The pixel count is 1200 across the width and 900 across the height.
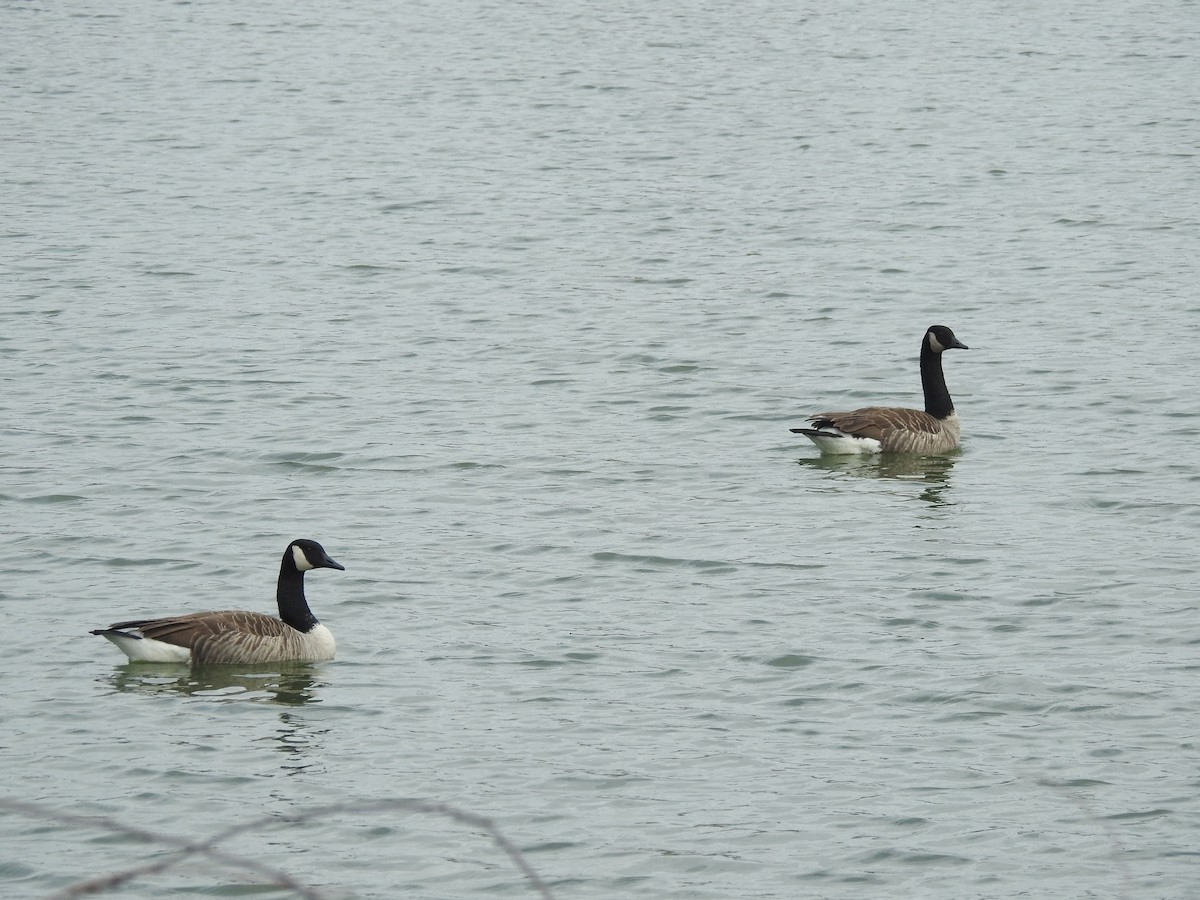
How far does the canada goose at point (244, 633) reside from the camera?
13141mm

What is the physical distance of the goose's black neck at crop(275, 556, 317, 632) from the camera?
1352 centimetres

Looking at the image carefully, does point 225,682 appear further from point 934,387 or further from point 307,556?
point 934,387

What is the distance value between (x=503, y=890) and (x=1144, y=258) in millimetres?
18886

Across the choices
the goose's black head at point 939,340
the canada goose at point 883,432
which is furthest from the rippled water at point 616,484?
the goose's black head at point 939,340

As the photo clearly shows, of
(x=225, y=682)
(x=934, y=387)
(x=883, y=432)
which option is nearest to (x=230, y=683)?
(x=225, y=682)

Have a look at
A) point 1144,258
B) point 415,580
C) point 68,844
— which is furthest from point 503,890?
point 1144,258

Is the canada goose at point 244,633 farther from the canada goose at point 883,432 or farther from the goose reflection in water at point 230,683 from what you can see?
the canada goose at point 883,432

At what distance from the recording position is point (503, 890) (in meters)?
10.2

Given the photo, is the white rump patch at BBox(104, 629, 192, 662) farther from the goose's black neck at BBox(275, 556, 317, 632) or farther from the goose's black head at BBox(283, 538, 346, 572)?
the goose's black head at BBox(283, 538, 346, 572)

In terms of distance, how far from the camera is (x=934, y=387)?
19062 millimetres

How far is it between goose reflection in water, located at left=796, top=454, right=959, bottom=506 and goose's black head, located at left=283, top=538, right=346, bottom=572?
6188 millimetres

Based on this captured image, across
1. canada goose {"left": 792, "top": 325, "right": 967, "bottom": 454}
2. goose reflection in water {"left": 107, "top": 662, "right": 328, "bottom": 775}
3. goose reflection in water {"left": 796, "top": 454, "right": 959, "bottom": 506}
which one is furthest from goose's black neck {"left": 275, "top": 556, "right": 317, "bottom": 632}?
goose reflection in water {"left": 796, "top": 454, "right": 959, "bottom": 506}

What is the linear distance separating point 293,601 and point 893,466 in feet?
23.3

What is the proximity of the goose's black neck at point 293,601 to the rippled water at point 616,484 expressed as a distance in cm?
43
